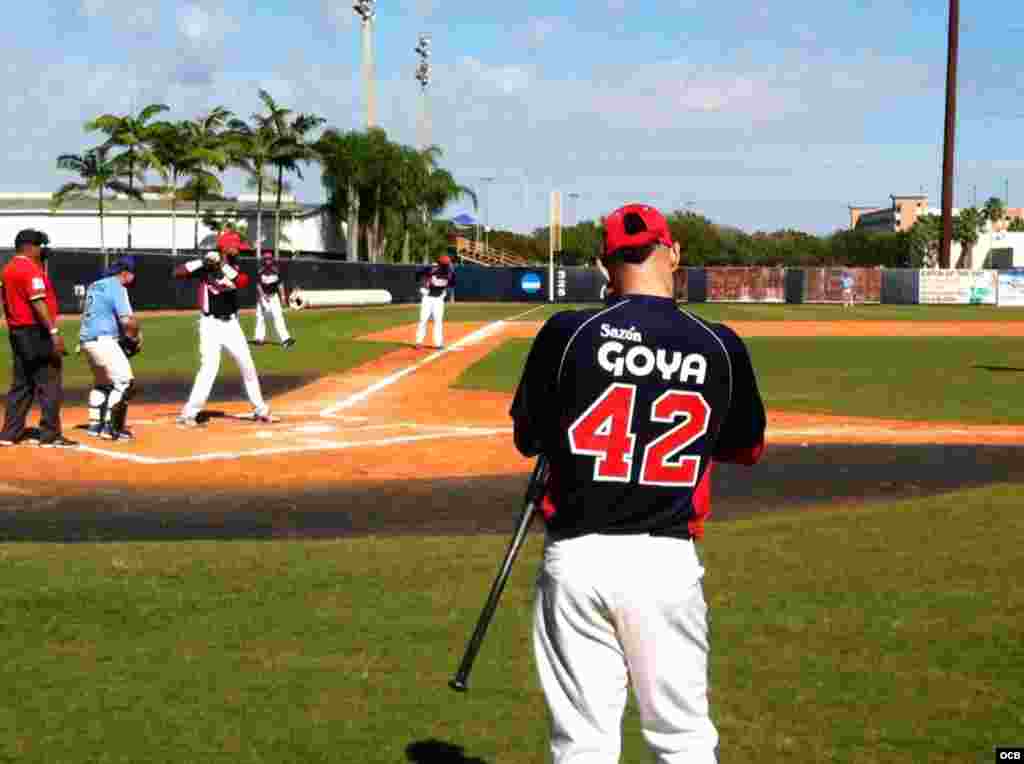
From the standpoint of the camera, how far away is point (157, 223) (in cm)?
7425

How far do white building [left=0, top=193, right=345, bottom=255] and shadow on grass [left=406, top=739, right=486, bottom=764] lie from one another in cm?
6930

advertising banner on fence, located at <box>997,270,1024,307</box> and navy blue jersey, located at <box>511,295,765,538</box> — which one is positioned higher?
navy blue jersey, located at <box>511,295,765,538</box>

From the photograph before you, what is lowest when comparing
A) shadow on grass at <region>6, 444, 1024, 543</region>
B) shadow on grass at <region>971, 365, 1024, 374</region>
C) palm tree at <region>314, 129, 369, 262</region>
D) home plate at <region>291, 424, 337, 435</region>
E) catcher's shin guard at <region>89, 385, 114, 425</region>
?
shadow on grass at <region>6, 444, 1024, 543</region>

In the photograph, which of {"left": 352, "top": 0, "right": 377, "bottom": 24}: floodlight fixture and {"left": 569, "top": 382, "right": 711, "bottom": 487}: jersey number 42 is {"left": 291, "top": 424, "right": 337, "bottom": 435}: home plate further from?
{"left": 352, "top": 0, "right": 377, "bottom": 24}: floodlight fixture

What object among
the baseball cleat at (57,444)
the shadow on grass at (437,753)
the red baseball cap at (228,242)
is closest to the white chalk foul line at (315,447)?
the baseball cleat at (57,444)

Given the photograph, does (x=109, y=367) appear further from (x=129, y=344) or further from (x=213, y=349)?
(x=213, y=349)

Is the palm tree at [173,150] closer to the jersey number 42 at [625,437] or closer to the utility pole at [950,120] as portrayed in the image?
the utility pole at [950,120]

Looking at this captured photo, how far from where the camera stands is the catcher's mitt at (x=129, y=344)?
46.4 ft

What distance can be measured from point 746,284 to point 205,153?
1176 inches

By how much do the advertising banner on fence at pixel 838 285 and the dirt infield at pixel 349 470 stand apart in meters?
56.3

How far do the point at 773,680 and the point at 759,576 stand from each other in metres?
1.96

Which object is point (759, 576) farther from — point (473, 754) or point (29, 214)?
point (29, 214)

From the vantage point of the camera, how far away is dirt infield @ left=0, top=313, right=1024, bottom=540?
33.2 ft

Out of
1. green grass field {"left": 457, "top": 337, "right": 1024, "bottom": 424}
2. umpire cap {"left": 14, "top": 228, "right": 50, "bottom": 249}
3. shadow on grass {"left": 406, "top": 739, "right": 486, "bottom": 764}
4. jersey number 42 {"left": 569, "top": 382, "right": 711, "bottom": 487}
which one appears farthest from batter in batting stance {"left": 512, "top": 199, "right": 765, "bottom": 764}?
green grass field {"left": 457, "top": 337, "right": 1024, "bottom": 424}
